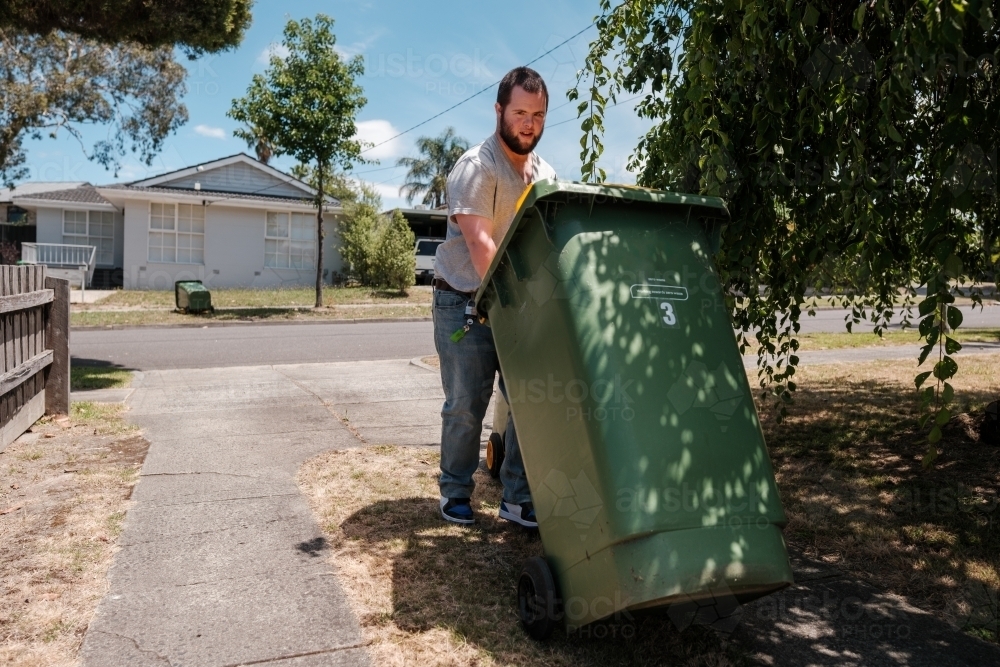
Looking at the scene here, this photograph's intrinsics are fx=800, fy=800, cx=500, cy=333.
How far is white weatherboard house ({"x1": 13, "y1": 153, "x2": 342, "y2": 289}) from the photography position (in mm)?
25938

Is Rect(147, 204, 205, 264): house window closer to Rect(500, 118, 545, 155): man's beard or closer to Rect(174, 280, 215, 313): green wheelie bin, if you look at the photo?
Rect(174, 280, 215, 313): green wheelie bin

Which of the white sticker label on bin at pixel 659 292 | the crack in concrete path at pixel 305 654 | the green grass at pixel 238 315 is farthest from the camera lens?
the green grass at pixel 238 315

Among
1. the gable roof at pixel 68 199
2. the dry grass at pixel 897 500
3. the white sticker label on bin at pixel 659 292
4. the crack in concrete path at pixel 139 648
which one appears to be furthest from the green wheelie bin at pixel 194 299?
the white sticker label on bin at pixel 659 292

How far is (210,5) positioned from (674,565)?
10.6 m

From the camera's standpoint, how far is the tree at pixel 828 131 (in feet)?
7.55

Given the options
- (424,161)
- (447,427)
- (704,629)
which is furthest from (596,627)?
(424,161)

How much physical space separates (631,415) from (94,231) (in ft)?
99.0

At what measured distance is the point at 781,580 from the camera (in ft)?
7.77

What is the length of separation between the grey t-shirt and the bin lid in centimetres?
45

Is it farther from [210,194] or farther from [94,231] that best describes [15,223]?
[210,194]

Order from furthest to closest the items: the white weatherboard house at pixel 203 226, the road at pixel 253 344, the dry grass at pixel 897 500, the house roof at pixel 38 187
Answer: the house roof at pixel 38 187 → the white weatherboard house at pixel 203 226 → the road at pixel 253 344 → the dry grass at pixel 897 500

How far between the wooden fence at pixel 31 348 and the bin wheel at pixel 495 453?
2.91m

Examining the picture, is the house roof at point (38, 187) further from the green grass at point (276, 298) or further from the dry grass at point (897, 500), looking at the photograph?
the dry grass at point (897, 500)

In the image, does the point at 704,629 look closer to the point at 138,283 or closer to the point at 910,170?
the point at 910,170
